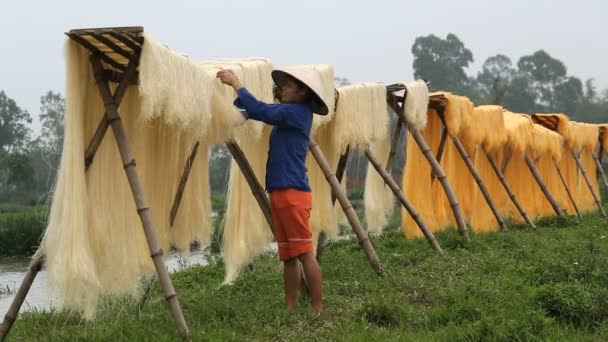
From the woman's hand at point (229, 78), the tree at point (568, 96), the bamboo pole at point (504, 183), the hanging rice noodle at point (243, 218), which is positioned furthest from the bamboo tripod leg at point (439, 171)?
the tree at point (568, 96)

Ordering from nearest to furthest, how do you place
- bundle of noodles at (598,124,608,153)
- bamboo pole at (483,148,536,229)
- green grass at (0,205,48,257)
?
bamboo pole at (483,148,536,229) < green grass at (0,205,48,257) < bundle of noodles at (598,124,608,153)

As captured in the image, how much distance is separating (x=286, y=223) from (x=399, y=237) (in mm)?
5318

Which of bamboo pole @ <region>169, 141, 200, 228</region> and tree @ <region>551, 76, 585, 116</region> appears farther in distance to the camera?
tree @ <region>551, 76, 585, 116</region>

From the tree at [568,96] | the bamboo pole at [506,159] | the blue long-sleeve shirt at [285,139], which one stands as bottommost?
the tree at [568,96]

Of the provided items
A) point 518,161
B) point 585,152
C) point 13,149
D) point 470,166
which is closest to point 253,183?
point 470,166

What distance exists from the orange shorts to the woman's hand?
77cm

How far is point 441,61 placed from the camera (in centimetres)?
6481

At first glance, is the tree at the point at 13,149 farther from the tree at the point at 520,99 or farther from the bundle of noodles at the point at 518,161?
the tree at the point at 520,99

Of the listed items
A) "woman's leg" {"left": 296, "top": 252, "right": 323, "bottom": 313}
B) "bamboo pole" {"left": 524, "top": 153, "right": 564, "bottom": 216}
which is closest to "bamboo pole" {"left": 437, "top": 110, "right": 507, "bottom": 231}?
"bamboo pole" {"left": 524, "top": 153, "right": 564, "bottom": 216}

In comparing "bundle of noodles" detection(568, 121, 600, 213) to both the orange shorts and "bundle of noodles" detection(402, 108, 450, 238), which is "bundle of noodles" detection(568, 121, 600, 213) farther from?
the orange shorts

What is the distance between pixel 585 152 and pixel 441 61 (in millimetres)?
48000

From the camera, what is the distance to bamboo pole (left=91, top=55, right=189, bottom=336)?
4320 millimetres

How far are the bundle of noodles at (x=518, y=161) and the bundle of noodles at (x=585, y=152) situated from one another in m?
2.37

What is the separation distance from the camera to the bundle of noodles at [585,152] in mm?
15531
